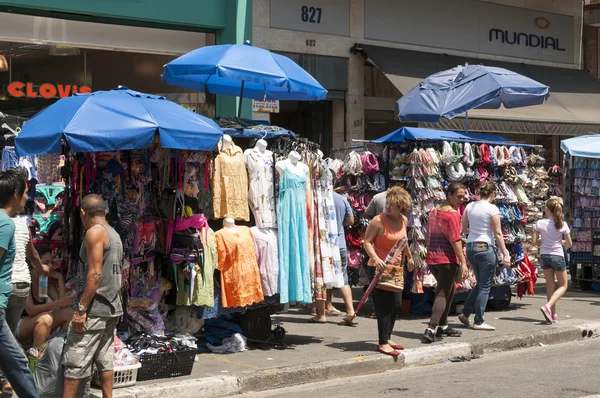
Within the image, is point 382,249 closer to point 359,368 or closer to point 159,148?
point 359,368

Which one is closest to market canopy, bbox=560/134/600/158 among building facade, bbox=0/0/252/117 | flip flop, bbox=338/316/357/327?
building facade, bbox=0/0/252/117

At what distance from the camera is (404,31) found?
19.2m

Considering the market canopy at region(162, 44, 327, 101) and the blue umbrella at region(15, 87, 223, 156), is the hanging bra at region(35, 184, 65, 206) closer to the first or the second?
the blue umbrella at region(15, 87, 223, 156)

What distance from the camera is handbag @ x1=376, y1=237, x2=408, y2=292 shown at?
377 inches

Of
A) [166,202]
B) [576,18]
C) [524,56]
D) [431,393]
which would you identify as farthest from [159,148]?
[576,18]

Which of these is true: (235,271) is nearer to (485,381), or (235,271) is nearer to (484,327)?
(485,381)

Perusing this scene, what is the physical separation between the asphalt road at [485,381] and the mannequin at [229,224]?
6.33 ft

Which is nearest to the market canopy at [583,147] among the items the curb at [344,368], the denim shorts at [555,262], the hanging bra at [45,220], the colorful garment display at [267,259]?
the denim shorts at [555,262]

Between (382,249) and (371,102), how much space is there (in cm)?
936

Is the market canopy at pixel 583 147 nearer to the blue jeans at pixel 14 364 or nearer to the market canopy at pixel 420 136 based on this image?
the market canopy at pixel 420 136

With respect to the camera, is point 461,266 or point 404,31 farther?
point 404,31

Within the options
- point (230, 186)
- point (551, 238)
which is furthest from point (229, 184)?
point (551, 238)

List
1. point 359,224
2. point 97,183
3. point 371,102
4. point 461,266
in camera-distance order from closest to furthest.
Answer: point 97,183 < point 461,266 < point 359,224 < point 371,102

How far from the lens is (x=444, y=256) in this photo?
1076 cm
